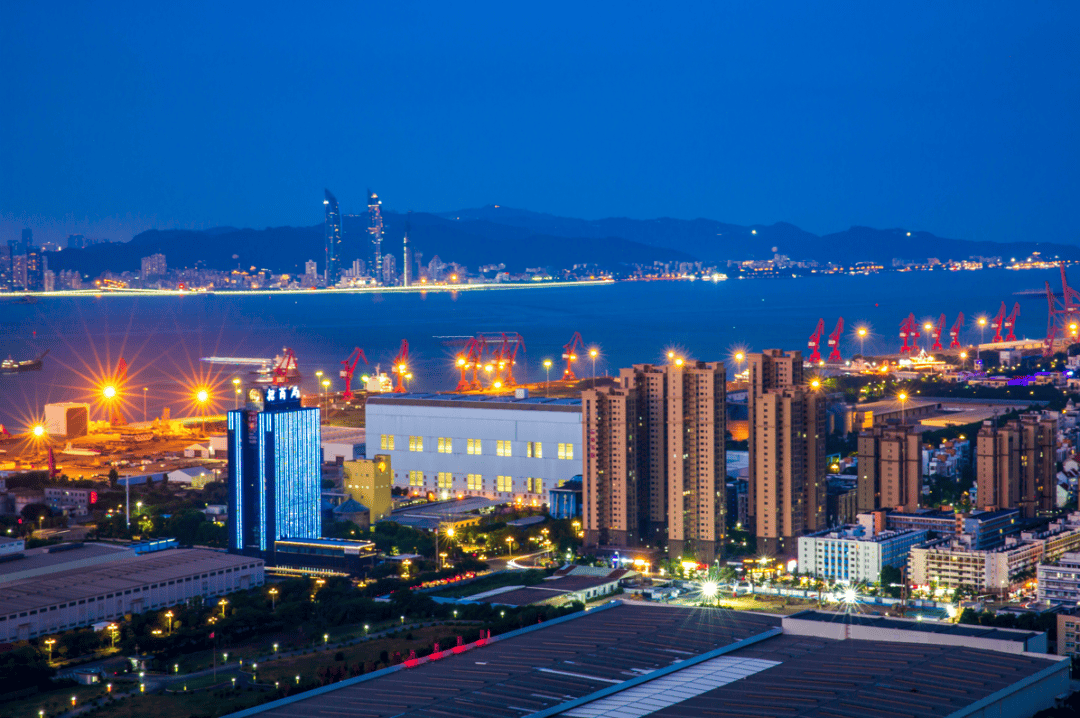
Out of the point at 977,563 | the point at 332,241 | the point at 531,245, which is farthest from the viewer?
the point at 531,245

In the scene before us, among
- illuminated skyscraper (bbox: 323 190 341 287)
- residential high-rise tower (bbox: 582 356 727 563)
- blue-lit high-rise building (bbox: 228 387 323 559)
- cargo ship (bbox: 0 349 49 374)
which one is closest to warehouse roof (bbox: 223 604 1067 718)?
residential high-rise tower (bbox: 582 356 727 563)

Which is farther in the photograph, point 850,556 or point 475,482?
point 475,482

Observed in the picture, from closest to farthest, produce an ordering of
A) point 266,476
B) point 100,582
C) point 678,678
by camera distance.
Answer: point 678,678 → point 100,582 → point 266,476

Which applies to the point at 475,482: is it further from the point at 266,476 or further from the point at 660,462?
the point at 266,476

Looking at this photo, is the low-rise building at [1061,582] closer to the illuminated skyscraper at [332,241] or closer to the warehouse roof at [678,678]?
the warehouse roof at [678,678]

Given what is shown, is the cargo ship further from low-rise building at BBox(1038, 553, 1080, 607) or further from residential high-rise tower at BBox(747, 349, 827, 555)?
low-rise building at BBox(1038, 553, 1080, 607)

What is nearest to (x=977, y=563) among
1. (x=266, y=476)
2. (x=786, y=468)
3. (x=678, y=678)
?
(x=786, y=468)

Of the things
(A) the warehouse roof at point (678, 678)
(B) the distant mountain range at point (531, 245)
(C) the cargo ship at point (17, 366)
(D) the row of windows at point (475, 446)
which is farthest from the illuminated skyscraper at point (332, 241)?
(A) the warehouse roof at point (678, 678)
